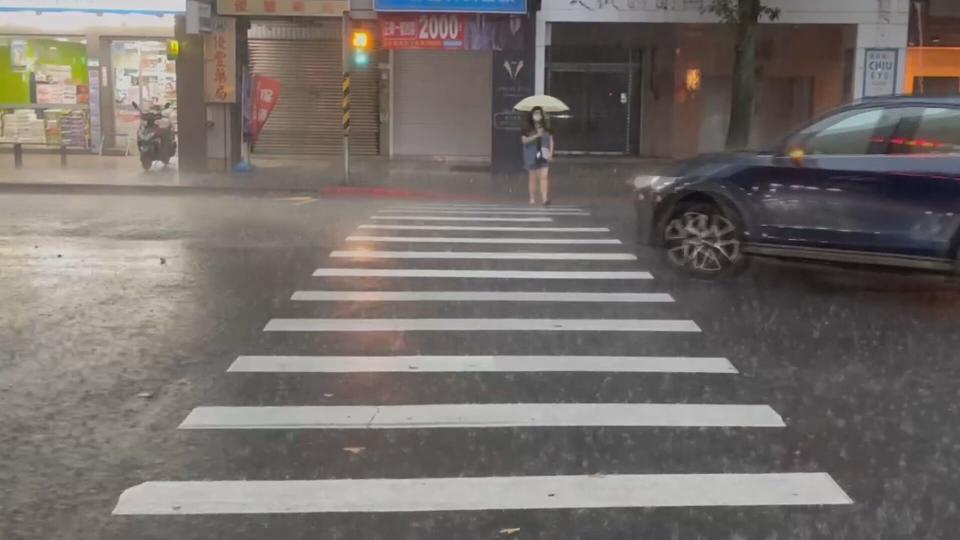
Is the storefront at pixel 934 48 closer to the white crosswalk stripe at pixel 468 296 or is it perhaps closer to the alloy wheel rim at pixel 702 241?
the alloy wheel rim at pixel 702 241

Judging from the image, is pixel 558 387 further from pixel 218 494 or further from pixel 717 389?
pixel 218 494

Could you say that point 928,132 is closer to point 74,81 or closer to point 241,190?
point 241,190

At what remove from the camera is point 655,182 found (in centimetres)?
1054

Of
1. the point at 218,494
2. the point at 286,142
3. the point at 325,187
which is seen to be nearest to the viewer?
the point at 218,494

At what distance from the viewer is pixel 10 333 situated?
784 centimetres

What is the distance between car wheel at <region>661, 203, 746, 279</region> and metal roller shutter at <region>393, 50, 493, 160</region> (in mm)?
16882

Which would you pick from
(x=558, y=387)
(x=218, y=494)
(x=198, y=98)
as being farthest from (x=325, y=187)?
(x=218, y=494)

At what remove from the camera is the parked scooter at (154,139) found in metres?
22.5

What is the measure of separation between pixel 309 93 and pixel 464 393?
22.2 m

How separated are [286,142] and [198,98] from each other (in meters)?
5.48

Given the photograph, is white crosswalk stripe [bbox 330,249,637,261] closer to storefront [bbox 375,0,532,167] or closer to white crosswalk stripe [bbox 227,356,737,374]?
white crosswalk stripe [bbox 227,356,737,374]

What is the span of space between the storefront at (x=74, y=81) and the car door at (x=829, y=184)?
2002 centimetres

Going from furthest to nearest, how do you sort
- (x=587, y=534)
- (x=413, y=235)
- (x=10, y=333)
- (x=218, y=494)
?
(x=413, y=235) < (x=10, y=333) < (x=218, y=494) < (x=587, y=534)

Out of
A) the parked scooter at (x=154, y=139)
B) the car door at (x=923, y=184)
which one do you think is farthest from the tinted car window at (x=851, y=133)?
the parked scooter at (x=154, y=139)
